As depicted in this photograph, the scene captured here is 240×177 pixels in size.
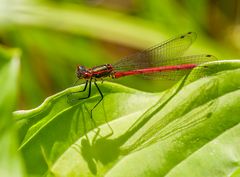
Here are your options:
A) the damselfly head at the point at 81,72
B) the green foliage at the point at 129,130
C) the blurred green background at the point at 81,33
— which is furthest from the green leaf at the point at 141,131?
the blurred green background at the point at 81,33

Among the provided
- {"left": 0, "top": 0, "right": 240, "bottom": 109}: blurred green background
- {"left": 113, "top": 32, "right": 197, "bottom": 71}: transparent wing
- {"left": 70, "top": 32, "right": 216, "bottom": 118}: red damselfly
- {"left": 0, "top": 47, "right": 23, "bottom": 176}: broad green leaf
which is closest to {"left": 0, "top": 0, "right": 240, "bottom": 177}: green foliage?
{"left": 0, "top": 47, "right": 23, "bottom": 176}: broad green leaf

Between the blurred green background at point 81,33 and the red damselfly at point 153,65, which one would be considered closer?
the red damselfly at point 153,65

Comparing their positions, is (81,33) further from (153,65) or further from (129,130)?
(129,130)

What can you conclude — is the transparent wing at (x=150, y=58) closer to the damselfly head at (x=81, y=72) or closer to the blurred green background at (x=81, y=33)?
the damselfly head at (x=81, y=72)

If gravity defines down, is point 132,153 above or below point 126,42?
below

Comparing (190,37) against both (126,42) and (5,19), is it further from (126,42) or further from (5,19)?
(5,19)

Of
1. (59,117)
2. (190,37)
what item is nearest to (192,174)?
(59,117)
